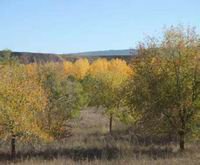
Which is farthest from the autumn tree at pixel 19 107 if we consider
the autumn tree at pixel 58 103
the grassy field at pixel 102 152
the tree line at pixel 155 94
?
the autumn tree at pixel 58 103

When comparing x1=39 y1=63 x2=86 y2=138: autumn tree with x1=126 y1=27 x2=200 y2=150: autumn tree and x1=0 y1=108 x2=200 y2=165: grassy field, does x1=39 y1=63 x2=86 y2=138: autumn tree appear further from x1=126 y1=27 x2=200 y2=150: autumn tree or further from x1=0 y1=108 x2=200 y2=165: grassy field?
x1=126 y1=27 x2=200 y2=150: autumn tree

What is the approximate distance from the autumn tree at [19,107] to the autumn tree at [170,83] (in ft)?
20.1

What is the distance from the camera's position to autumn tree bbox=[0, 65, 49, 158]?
80.6 ft

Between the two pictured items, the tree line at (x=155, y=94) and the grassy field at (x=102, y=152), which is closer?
the grassy field at (x=102, y=152)

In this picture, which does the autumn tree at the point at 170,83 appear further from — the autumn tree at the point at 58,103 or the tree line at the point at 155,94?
the autumn tree at the point at 58,103

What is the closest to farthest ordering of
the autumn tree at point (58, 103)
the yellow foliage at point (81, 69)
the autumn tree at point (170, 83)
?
1. the autumn tree at point (170, 83)
2. the autumn tree at point (58, 103)
3. the yellow foliage at point (81, 69)

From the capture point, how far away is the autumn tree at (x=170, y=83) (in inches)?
953

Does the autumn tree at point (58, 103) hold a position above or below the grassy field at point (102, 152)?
above

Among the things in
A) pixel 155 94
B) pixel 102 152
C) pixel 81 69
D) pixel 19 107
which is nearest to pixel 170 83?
pixel 155 94

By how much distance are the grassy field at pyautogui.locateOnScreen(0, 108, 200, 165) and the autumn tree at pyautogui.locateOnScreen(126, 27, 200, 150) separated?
1857 millimetres

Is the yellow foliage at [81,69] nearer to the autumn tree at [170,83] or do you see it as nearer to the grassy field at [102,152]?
the grassy field at [102,152]

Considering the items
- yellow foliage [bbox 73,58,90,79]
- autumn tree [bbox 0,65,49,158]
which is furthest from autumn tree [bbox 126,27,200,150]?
yellow foliage [bbox 73,58,90,79]

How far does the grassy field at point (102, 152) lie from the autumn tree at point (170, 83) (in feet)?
6.09

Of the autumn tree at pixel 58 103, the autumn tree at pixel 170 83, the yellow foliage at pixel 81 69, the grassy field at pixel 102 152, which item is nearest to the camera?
the grassy field at pixel 102 152
